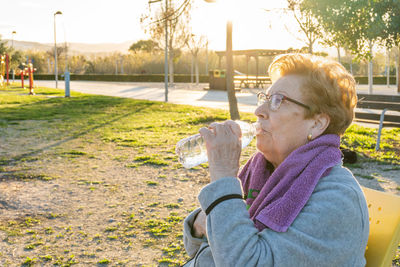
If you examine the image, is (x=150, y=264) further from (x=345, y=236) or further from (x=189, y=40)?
(x=189, y=40)

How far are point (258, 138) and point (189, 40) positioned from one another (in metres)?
38.9

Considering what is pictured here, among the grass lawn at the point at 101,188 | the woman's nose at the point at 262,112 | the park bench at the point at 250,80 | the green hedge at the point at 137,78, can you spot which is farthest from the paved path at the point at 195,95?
the green hedge at the point at 137,78

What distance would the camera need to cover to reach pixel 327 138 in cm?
172

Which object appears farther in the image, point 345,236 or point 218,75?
point 218,75

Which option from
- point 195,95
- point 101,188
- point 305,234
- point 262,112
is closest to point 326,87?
point 262,112

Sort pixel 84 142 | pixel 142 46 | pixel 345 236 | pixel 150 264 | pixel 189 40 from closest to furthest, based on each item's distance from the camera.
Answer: pixel 345 236 → pixel 150 264 → pixel 84 142 → pixel 189 40 → pixel 142 46

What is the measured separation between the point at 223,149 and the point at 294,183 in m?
0.29

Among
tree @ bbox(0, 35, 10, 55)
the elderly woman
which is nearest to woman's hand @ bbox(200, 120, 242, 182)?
the elderly woman

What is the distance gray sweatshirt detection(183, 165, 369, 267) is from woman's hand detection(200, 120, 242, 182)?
0.12 metres

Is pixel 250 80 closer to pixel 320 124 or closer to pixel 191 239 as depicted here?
pixel 191 239

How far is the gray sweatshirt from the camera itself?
1.49m

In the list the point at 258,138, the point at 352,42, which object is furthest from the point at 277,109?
the point at 352,42

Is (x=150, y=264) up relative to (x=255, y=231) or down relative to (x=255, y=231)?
down

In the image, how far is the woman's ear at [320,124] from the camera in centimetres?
179
